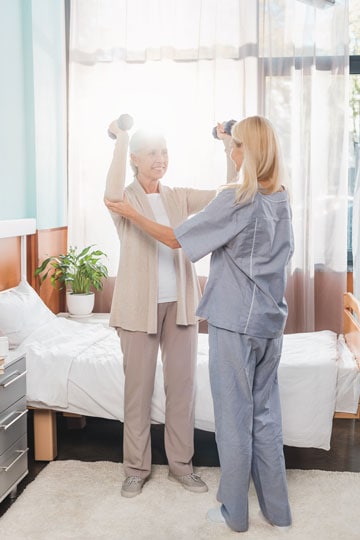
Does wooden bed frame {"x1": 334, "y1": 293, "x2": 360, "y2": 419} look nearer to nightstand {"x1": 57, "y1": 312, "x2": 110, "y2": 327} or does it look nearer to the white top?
the white top

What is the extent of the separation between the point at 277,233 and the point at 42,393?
1334mm

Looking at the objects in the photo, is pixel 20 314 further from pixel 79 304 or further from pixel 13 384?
pixel 79 304

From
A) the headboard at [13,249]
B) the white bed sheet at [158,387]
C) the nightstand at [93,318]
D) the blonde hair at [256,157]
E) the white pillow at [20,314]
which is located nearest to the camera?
the blonde hair at [256,157]

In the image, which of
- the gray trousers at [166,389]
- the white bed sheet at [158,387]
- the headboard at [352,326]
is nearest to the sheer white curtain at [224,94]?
the headboard at [352,326]

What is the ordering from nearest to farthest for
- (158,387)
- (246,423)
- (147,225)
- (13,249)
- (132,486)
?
(246,423) → (147,225) → (132,486) → (158,387) → (13,249)

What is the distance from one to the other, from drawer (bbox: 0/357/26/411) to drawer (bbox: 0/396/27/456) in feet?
0.09

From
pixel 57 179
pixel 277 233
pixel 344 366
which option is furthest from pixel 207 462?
pixel 57 179

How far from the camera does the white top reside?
9.34 feet

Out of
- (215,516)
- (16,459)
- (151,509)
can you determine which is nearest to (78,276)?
(16,459)

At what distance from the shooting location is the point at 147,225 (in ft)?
8.61

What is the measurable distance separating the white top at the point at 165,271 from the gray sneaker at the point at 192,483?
736mm

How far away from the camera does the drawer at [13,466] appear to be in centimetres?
265

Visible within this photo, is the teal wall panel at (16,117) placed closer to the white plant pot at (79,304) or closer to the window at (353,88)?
the white plant pot at (79,304)

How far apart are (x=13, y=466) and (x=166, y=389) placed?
2.20ft
